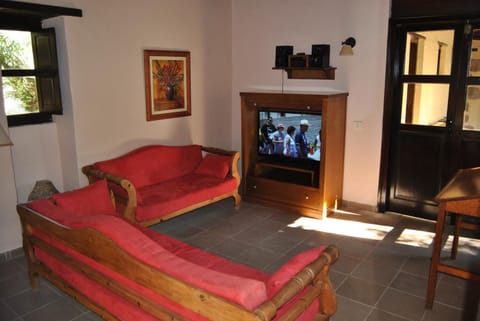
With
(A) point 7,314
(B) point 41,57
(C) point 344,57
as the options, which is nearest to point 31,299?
(A) point 7,314

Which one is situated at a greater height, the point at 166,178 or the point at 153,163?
the point at 153,163

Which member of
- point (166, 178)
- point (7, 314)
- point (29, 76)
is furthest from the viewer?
point (166, 178)

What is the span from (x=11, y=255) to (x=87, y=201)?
3.85 ft

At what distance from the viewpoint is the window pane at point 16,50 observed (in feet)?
12.9

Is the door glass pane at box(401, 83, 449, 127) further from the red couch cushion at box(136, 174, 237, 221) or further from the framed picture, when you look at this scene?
the framed picture

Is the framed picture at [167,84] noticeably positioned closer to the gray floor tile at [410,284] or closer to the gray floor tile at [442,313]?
the gray floor tile at [410,284]

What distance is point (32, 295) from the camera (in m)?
3.26

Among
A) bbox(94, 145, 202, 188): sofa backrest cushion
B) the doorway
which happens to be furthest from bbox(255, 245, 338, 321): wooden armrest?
the doorway

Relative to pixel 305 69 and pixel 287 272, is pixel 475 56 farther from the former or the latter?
pixel 287 272

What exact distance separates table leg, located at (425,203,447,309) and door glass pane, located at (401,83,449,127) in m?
2.07

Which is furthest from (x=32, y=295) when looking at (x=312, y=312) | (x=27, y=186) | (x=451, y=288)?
(x=451, y=288)

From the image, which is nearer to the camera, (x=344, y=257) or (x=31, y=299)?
(x=31, y=299)

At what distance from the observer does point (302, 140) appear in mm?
4996

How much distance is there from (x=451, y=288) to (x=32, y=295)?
11.0 ft
